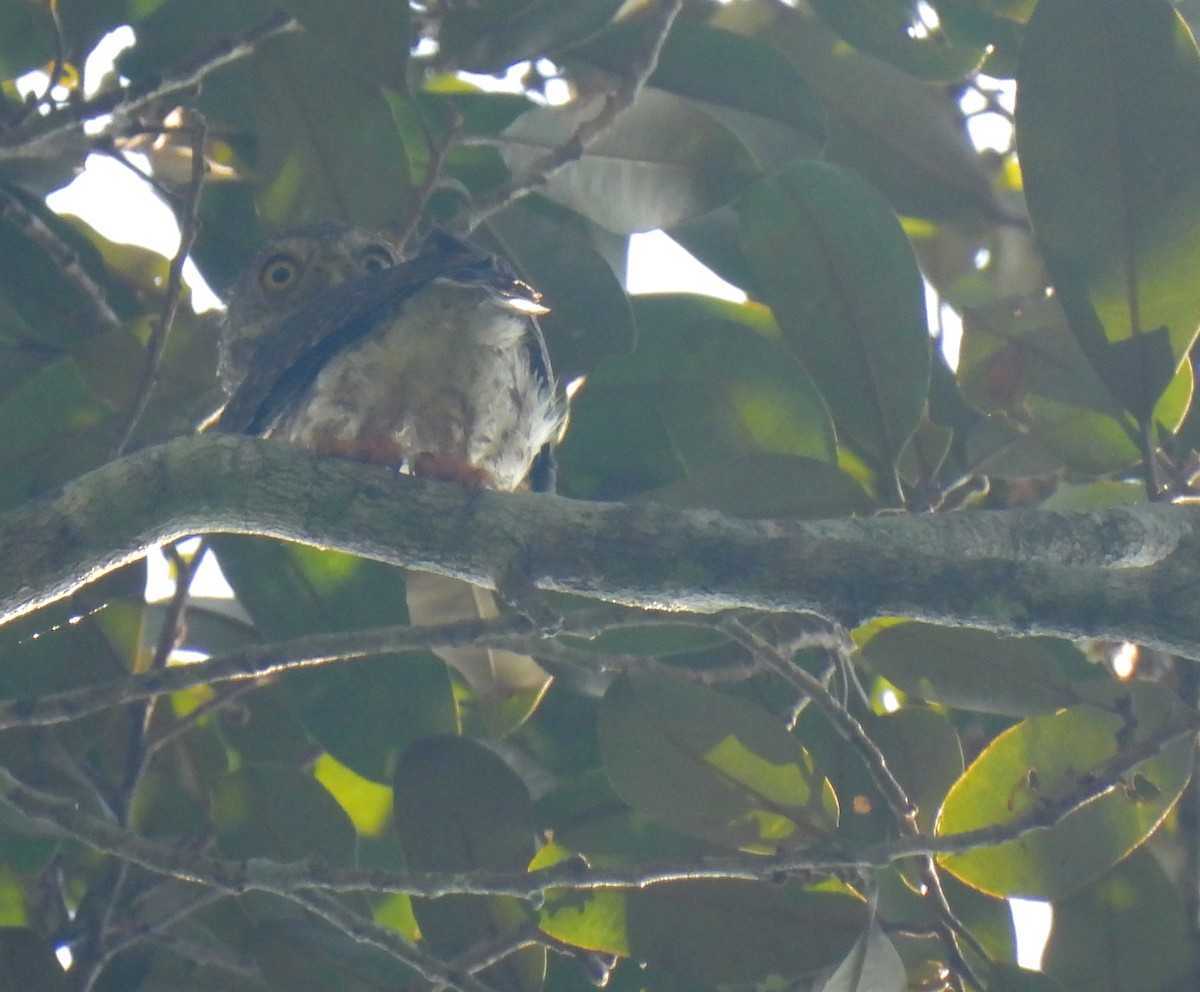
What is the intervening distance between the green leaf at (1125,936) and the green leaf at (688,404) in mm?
1073

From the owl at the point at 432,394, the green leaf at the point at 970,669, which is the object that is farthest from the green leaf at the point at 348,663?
the green leaf at the point at 970,669

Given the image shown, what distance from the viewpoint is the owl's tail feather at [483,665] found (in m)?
3.37

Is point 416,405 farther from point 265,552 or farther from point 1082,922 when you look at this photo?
point 1082,922

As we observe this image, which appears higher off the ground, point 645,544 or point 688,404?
point 645,544

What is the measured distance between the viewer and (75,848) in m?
3.59

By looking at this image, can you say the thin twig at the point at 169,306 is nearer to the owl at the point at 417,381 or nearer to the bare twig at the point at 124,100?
the bare twig at the point at 124,100

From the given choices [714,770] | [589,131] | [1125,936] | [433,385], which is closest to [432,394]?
[433,385]

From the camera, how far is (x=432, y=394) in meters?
3.29

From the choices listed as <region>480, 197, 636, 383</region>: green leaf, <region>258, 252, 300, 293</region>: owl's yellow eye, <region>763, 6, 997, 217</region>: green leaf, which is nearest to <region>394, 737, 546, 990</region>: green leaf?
<region>480, 197, 636, 383</region>: green leaf

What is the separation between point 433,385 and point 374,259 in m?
1.13

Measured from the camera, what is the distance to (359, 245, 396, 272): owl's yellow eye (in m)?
4.23

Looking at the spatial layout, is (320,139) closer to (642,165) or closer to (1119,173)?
(642,165)

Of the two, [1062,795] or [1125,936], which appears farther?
[1125,936]

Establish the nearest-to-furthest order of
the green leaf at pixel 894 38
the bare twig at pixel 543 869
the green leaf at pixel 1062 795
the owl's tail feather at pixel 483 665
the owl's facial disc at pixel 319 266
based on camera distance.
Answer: the bare twig at pixel 543 869
the green leaf at pixel 1062 795
the owl's tail feather at pixel 483 665
the green leaf at pixel 894 38
the owl's facial disc at pixel 319 266
